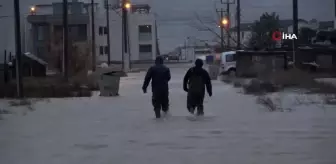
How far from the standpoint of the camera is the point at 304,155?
11336 mm

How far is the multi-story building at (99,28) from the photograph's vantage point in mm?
89812

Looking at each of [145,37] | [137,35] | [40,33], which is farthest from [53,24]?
[145,37]

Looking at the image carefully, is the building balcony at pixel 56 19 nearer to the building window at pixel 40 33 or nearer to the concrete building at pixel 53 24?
the concrete building at pixel 53 24

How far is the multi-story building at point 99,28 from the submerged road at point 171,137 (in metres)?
62.8

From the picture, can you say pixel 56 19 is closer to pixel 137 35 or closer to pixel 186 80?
pixel 137 35

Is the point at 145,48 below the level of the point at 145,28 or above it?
below

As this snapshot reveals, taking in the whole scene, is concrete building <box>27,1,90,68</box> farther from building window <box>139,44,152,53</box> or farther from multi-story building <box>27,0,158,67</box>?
building window <box>139,44,152,53</box>

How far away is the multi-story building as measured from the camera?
89812 mm

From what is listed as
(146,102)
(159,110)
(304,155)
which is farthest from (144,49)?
(304,155)

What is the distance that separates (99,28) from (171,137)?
86671 millimetres

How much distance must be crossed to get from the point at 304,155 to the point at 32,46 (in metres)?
84.3

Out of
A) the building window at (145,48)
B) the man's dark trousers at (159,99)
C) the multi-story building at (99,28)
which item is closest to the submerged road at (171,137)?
the man's dark trousers at (159,99)

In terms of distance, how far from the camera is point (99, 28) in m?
99.9

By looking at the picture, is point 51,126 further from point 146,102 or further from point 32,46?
point 32,46
